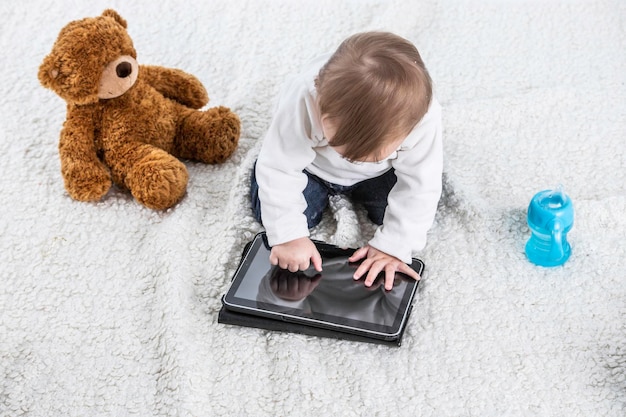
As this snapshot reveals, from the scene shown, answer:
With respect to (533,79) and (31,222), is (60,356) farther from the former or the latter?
(533,79)

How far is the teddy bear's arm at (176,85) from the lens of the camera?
1183 millimetres

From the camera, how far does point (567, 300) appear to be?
0.97 meters

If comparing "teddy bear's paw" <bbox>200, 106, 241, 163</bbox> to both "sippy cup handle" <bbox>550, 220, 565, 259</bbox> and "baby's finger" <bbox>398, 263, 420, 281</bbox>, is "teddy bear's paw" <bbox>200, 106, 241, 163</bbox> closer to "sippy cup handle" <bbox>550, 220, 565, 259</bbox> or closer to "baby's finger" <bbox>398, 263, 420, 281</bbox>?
"baby's finger" <bbox>398, 263, 420, 281</bbox>

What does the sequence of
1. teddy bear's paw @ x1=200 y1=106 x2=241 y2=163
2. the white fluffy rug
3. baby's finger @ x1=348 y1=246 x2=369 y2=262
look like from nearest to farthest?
the white fluffy rug, baby's finger @ x1=348 y1=246 x2=369 y2=262, teddy bear's paw @ x1=200 y1=106 x2=241 y2=163

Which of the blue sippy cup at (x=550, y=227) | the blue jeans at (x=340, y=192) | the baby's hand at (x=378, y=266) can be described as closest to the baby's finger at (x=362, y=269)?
the baby's hand at (x=378, y=266)

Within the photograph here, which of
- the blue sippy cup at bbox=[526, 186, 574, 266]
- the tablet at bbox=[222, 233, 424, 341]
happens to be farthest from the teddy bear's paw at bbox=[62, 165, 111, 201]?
the blue sippy cup at bbox=[526, 186, 574, 266]

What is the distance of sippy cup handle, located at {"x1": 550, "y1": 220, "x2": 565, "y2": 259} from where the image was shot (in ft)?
3.20

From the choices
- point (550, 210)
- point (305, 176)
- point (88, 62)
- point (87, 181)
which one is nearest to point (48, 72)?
point (88, 62)

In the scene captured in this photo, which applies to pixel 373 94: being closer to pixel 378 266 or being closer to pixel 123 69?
pixel 378 266

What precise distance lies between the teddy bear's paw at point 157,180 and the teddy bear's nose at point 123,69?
0.12m

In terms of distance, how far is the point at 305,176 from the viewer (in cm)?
101

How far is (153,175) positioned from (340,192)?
264 mm

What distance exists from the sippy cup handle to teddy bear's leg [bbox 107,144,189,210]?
51cm

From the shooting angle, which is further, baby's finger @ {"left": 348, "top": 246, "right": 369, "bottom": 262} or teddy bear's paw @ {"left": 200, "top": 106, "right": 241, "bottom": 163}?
teddy bear's paw @ {"left": 200, "top": 106, "right": 241, "bottom": 163}
